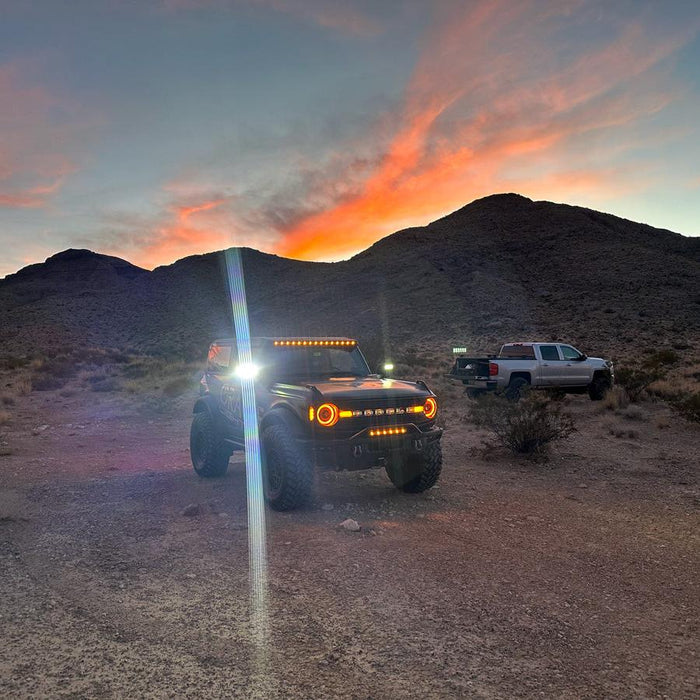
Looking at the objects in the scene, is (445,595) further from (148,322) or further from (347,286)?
(148,322)

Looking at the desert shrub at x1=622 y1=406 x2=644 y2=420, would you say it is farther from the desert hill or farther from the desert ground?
the desert hill

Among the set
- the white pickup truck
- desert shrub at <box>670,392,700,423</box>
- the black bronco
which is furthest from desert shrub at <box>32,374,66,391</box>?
desert shrub at <box>670,392,700,423</box>

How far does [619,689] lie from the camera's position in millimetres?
3078

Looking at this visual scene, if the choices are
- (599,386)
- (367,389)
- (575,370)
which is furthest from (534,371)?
(367,389)

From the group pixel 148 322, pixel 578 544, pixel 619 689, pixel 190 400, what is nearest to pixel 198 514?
pixel 578 544

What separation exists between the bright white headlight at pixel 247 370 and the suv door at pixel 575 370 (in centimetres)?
1254

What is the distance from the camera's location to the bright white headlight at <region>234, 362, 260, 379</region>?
722cm

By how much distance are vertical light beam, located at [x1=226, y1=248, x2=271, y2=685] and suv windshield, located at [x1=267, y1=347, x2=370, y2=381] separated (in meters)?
0.37

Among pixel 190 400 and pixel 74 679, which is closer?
pixel 74 679

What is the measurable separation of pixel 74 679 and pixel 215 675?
0.78 meters

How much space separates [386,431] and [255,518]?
1.75m

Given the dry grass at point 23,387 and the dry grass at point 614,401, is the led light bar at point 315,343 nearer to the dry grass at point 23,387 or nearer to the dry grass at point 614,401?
the dry grass at point 614,401

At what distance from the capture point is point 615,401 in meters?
15.4

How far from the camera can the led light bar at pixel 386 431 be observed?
247 inches
